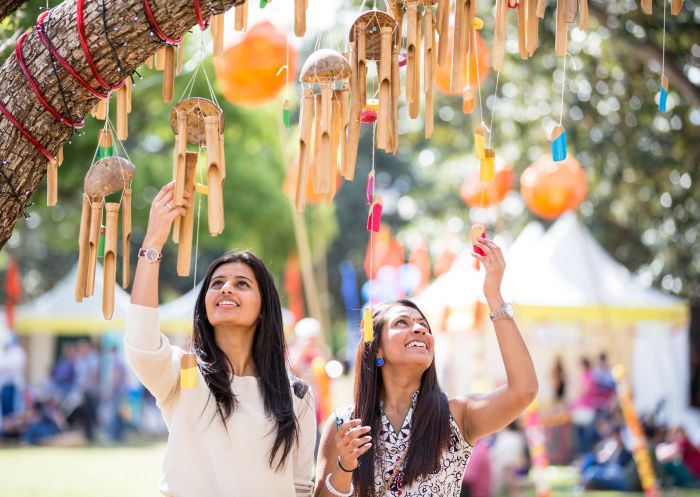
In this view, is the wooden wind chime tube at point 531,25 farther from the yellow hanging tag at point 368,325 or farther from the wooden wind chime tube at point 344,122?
the yellow hanging tag at point 368,325

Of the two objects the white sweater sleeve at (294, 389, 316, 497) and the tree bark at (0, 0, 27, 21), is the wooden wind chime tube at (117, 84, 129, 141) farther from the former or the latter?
the white sweater sleeve at (294, 389, 316, 497)

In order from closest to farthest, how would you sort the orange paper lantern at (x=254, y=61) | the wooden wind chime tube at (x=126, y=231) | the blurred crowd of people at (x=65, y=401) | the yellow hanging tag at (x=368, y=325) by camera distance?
the wooden wind chime tube at (x=126, y=231)
the yellow hanging tag at (x=368, y=325)
the orange paper lantern at (x=254, y=61)
the blurred crowd of people at (x=65, y=401)

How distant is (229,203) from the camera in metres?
17.0

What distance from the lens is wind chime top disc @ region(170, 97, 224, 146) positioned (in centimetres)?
267

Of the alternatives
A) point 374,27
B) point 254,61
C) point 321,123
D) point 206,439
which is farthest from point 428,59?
point 254,61

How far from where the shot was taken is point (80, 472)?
1059 centimetres

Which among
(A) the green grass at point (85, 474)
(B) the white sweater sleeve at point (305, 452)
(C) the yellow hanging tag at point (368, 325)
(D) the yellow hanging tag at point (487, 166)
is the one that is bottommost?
(A) the green grass at point (85, 474)

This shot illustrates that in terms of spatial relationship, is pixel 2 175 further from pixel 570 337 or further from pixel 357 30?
pixel 570 337

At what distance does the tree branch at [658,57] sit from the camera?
683cm

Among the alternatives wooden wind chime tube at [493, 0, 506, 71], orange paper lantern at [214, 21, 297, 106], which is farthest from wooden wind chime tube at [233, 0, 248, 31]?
orange paper lantern at [214, 21, 297, 106]

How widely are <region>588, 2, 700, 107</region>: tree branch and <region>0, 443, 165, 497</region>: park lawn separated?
5938 mm

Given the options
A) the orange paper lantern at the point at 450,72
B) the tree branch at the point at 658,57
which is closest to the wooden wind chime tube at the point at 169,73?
the orange paper lantern at the point at 450,72

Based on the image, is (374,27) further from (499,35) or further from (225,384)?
(225,384)

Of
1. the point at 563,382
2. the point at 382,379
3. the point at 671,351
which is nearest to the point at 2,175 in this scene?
the point at 382,379
